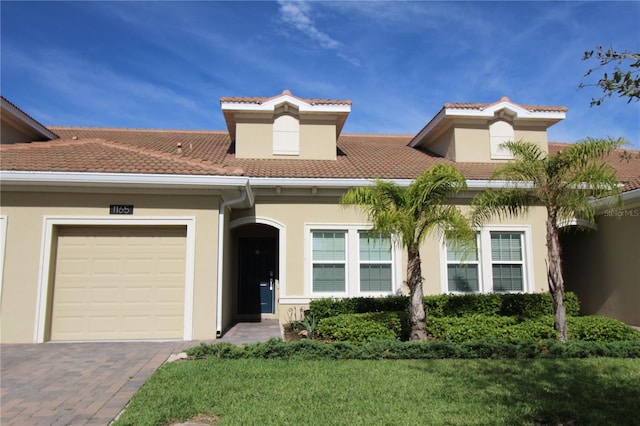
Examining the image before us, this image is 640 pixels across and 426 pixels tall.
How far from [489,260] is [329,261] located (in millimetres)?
4239

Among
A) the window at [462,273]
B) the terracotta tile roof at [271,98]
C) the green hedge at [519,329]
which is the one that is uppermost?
the terracotta tile roof at [271,98]

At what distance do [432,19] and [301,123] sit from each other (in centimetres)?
502

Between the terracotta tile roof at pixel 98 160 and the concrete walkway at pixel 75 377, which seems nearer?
the concrete walkway at pixel 75 377

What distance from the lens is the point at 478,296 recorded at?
10914 mm

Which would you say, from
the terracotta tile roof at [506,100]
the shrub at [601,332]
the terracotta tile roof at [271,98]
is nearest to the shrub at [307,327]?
the shrub at [601,332]

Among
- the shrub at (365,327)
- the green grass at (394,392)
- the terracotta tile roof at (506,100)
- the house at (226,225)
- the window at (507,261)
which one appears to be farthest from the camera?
the terracotta tile roof at (506,100)

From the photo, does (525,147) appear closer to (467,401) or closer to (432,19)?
(432,19)

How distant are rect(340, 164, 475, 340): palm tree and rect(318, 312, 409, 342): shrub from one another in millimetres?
568

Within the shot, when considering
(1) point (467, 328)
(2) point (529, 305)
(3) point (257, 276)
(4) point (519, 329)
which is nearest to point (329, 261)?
(3) point (257, 276)

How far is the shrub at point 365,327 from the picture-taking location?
28.3ft

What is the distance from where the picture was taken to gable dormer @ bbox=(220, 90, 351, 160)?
13328 millimetres

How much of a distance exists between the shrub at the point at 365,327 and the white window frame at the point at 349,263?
1981 millimetres

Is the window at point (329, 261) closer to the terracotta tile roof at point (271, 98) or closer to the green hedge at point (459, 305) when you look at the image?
the green hedge at point (459, 305)

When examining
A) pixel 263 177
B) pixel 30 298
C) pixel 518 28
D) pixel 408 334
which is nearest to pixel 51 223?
pixel 30 298
